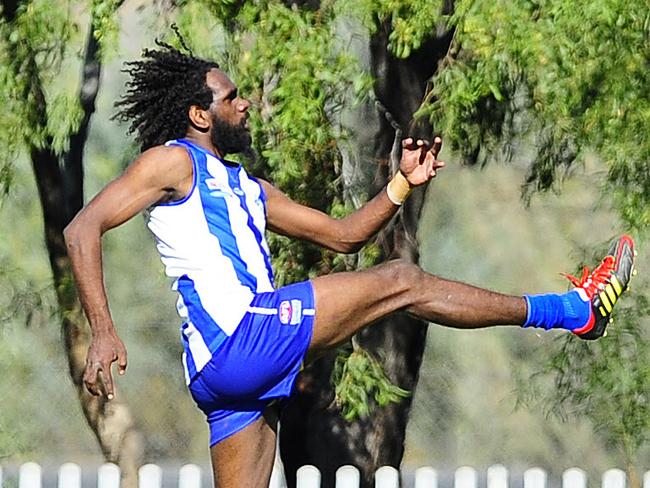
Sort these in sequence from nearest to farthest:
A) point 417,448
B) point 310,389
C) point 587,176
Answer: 1. point 310,389
2. point 587,176
3. point 417,448

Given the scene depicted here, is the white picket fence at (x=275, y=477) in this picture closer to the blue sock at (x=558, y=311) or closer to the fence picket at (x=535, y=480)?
the fence picket at (x=535, y=480)

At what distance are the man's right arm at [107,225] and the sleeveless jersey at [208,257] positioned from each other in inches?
2.6

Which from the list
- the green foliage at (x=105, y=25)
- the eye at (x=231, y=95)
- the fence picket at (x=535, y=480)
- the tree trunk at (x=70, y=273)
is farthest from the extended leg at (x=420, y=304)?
the tree trunk at (x=70, y=273)

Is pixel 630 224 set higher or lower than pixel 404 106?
lower

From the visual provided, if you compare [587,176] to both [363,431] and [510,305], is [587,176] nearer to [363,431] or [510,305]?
[363,431]

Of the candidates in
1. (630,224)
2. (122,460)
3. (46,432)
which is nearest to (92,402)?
(122,460)

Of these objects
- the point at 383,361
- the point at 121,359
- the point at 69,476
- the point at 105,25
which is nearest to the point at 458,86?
the point at 105,25

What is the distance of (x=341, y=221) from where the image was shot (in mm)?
5312

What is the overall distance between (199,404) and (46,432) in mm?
12358

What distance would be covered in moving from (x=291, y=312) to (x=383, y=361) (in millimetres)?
4177

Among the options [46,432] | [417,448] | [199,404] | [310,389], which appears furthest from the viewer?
[417,448]

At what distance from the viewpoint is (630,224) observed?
7945 mm

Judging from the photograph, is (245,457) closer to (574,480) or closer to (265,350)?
(265,350)

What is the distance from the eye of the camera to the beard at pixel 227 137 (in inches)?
Result: 199
